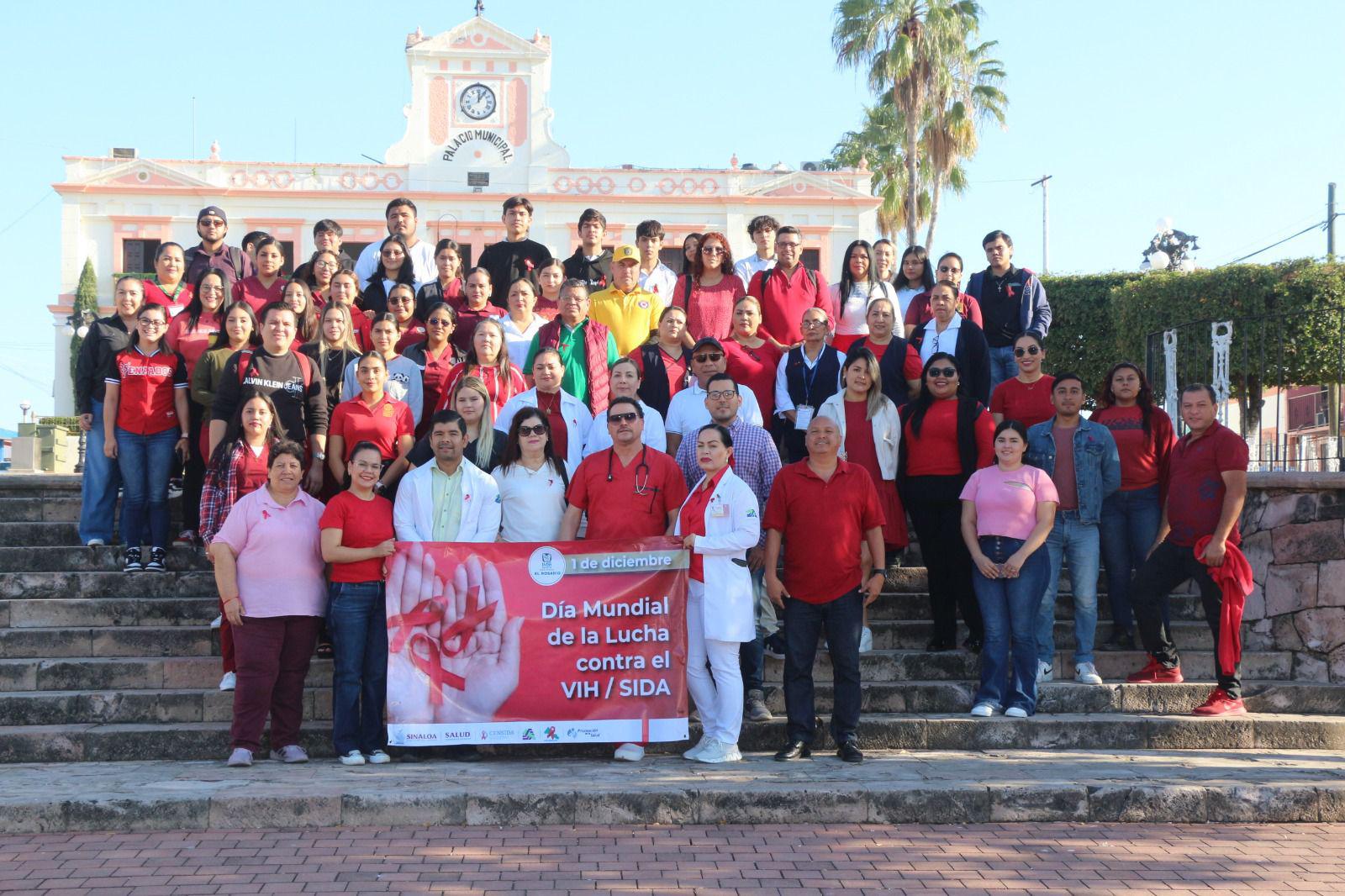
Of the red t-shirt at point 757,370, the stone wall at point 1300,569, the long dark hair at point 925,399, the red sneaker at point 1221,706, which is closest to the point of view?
the red sneaker at point 1221,706

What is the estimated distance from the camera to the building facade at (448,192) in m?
37.9

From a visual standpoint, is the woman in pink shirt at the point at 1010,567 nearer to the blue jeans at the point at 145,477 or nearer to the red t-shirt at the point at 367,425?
the red t-shirt at the point at 367,425

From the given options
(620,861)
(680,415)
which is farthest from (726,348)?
(620,861)

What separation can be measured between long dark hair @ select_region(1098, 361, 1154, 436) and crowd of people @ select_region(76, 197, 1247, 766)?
0.02 metres

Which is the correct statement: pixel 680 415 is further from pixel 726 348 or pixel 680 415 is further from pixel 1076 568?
pixel 1076 568

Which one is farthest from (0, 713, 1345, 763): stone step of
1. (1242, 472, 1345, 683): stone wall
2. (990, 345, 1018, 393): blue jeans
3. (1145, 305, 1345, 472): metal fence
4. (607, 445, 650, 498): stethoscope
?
(990, 345, 1018, 393): blue jeans

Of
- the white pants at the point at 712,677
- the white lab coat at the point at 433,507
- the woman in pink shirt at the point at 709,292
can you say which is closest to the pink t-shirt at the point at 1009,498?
the white pants at the point at 712,677

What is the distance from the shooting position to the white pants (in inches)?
267

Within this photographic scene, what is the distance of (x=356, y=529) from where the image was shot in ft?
22.3

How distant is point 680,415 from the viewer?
8.13 m

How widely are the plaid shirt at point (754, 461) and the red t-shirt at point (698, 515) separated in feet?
1.70

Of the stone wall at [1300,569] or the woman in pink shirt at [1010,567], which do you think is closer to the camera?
the woman in pink shirt at [1010,567]

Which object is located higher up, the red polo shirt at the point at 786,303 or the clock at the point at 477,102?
the clock at the point at 477,102

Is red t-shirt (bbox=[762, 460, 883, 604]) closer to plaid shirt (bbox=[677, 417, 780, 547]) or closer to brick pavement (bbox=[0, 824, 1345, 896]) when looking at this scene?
plaid shirt (bbox=[677, 417, 780, 547])
